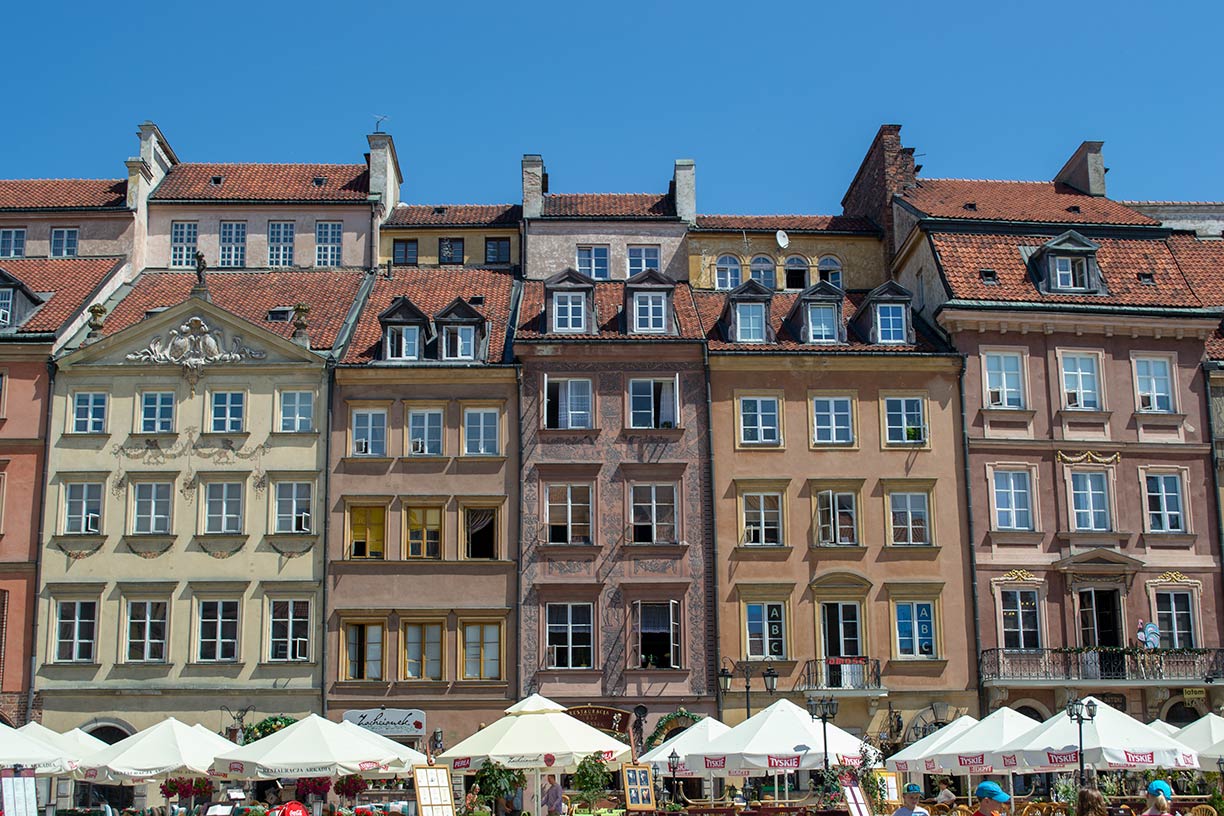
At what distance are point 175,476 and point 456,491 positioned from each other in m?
7.82

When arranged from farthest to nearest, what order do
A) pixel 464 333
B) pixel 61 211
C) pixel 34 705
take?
pixel 61 211, pixel 464 333, pixel 34 705

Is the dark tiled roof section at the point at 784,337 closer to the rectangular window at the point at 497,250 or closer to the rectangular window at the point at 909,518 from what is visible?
the rectangular window at the point at 909,518

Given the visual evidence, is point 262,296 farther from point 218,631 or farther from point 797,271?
point 797,271

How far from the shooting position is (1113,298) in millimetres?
43000

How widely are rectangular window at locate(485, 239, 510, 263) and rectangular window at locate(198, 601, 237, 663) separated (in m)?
14.9

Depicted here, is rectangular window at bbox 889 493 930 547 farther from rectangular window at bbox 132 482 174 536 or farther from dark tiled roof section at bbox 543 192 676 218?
rectangular window at bbox 132 482 174 536

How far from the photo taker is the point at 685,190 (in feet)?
158

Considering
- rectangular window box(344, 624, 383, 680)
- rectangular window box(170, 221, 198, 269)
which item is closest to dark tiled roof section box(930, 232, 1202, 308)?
rectangular window box(344, 624, 383, 680)

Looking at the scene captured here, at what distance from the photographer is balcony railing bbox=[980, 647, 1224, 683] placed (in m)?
39.7

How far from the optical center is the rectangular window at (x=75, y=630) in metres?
39.9

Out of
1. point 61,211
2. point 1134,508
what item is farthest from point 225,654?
point 1134,508

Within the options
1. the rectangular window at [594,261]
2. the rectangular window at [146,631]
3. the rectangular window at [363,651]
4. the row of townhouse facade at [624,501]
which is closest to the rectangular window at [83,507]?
the row of townhouse facade at [624,501]

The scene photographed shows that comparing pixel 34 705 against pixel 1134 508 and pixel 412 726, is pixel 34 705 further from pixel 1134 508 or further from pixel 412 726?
pixel 1134 508

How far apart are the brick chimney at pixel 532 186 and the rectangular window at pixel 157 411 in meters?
12.9
